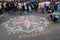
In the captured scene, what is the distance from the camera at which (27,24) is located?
1881 cm

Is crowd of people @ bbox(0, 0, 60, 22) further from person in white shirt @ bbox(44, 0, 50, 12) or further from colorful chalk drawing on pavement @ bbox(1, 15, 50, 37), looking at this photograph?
colorful chalk drawing on pavement @ bbox(1, 15, 50, 37)

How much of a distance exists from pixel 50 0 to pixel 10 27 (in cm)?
702

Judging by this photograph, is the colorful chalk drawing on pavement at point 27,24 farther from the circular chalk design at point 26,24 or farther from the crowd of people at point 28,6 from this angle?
the crowd of people at point 28,6

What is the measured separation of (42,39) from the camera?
15.6 m

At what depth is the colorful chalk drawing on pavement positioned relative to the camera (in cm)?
1756

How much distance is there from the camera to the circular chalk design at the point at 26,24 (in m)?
17.7

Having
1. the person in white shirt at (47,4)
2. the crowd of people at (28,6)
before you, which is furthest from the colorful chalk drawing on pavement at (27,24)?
the person in white shirt at (47,4)

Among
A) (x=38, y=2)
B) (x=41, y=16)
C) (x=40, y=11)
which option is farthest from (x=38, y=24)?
(x=38, y=2)

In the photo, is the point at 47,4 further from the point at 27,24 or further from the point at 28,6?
the point at 27,24

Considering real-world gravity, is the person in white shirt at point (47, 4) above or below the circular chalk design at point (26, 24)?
above

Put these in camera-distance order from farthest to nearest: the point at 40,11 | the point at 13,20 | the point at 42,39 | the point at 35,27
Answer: the point at 40,11, the point at 13,20, the point at 35,27, the point at 42,39

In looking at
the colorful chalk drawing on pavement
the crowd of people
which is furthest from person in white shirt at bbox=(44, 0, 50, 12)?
the colorful chalk drawing on pavement

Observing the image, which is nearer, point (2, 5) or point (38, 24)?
point (38, 24)

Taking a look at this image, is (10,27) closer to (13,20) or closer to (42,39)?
(13,20)
